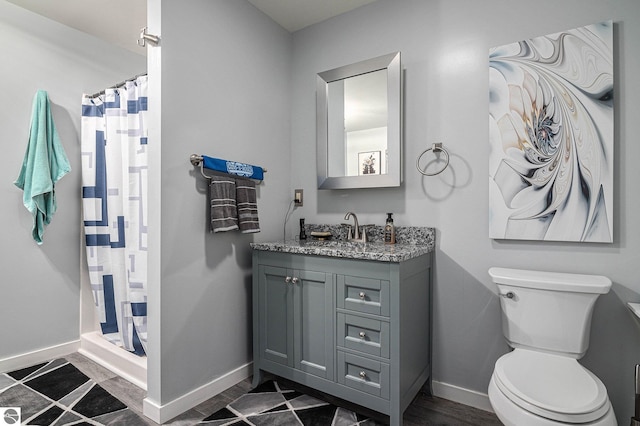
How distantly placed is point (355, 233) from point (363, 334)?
2.43 feet

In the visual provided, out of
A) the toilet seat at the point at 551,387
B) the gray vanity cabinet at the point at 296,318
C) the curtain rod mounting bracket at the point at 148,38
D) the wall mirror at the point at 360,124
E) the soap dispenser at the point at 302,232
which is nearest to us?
the toilet seat at the point at 551,387

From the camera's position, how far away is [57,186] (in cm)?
246

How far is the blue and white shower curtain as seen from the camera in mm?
2072

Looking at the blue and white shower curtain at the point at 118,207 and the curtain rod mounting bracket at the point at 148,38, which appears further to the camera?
the blue and white shower curtain at the point at 118,207

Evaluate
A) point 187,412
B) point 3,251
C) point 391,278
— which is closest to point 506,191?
point 391,278

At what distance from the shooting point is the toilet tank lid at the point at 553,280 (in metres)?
1.41

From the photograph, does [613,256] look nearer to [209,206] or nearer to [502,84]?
[502,84]

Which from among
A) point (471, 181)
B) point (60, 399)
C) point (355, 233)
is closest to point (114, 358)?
point (60, 399)

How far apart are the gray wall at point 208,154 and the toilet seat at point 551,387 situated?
1.51 m

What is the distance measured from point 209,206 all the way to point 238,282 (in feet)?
1.80

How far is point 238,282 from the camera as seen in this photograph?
6.97 ft

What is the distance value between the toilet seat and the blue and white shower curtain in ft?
6.69

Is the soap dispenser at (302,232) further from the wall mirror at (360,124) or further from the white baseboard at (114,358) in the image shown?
the white baseboard at (114,358)

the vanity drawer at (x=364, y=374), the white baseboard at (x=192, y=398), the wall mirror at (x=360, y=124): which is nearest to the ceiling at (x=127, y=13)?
the wall mirror at (x=360, y=124)
